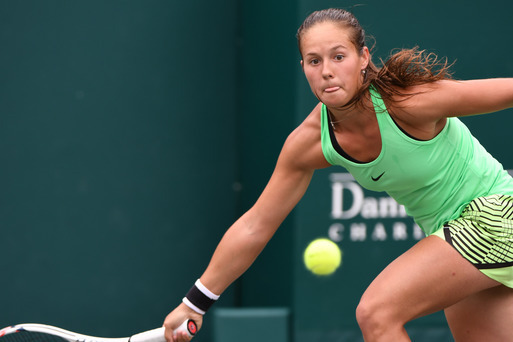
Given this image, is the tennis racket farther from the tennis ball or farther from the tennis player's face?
the tennis player's face

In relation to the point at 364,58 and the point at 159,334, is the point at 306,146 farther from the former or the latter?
the point at 159,334

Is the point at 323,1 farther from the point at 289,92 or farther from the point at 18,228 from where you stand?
the point at 18,228

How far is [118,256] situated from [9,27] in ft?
4.12

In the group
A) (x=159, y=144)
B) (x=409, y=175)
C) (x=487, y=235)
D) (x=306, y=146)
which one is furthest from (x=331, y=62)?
(x=159, y=144)

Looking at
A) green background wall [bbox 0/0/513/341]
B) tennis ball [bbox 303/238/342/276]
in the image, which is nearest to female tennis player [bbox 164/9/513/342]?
tennis ball [bbox 303/238/342/276]

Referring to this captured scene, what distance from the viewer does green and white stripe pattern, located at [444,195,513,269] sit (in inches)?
108

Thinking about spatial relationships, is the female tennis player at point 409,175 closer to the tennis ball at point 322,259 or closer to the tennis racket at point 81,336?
the tennis racket at point 81,336

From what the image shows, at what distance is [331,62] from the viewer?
8.86 ft

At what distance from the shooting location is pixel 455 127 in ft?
9.52

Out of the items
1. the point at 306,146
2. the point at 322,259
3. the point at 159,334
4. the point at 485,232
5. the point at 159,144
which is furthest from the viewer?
the point at 159,144

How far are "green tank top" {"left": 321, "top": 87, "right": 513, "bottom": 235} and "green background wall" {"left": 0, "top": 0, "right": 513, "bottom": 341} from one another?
4.42 ft

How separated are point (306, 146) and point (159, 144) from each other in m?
1.85

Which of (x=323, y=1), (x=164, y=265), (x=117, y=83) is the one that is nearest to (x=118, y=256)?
(x=164, y=265)

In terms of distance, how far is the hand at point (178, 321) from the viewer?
2996 mm
